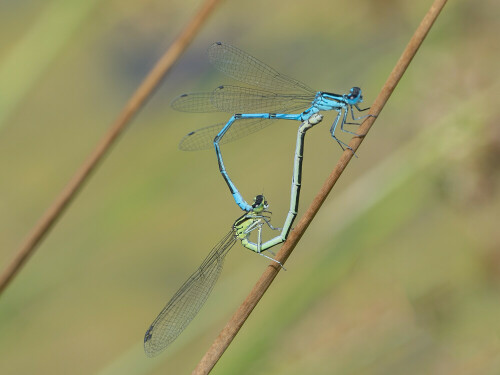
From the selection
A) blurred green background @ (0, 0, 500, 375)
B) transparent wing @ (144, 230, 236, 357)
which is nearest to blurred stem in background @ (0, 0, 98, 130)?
blurred green background @ (0, 0, 500, 375)

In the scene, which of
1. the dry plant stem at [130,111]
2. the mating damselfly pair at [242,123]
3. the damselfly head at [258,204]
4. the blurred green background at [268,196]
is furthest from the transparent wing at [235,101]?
the dry plant stem at [130,111]

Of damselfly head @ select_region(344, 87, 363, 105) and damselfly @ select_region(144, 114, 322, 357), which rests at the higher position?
damselfly head @ select_region(344, 87, 363, 105)

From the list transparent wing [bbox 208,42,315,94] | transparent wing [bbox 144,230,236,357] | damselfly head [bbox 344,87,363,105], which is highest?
damselfly head [bbox 344,87,363,105]

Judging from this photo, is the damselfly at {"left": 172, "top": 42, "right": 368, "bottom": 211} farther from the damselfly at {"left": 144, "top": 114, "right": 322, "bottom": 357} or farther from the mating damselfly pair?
the damselfly at {"left": 144, "top": 114, "right": 322, "bottom": 357}

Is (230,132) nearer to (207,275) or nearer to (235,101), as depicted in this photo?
(235,101)

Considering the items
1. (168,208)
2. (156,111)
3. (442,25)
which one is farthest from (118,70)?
(442,25)

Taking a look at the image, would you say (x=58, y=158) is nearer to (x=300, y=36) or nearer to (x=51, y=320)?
(x=51, y=320)

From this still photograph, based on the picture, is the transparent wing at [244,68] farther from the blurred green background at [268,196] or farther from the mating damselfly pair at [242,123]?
the blurred green background at [268,196]

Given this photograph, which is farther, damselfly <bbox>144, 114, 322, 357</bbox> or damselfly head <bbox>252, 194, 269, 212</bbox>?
damselfly head <bbox>252, 194, 269, 212</bbox>
